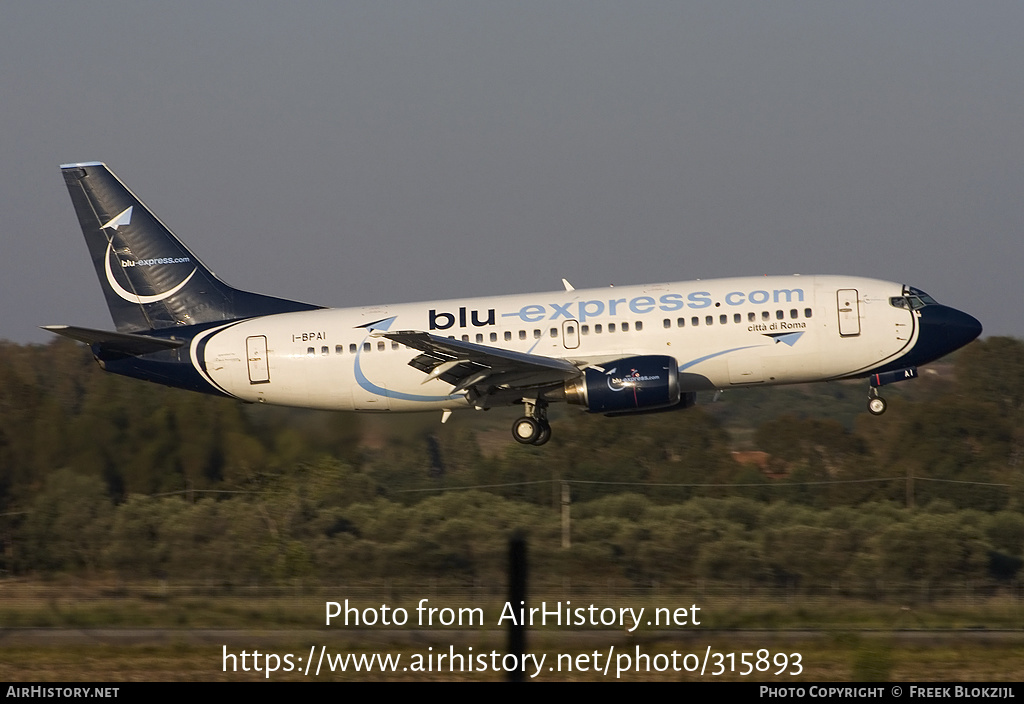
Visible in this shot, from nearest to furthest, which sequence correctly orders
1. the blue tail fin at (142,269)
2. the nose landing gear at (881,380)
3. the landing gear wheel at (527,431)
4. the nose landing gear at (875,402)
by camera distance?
the nose landing gear at (881,380)
the nose landing gear at (875,402)
the landing gear wheel at (527,431)
the blue tail fin at (142,269)

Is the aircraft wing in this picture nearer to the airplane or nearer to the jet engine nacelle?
the airplane

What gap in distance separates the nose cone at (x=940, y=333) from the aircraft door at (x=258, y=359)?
17.1m

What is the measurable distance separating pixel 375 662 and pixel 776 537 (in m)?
19.5

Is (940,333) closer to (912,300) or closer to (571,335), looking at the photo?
(912,300)

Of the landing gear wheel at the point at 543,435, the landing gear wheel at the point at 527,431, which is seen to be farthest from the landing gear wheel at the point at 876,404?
the landing gear wheel at the point at 527,431

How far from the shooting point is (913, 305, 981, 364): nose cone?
30.3m

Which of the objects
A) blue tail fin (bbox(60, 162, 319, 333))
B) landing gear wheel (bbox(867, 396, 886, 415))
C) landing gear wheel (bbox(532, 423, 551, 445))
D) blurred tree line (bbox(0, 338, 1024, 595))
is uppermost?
blue tail fin (bbox(60, 162, 319, 333))

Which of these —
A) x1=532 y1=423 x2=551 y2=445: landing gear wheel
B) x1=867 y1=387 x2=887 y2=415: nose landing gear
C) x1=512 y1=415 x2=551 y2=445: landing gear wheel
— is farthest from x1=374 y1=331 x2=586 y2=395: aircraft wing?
x1=867 y1=387 x2=887 y2=415: nose landing gear

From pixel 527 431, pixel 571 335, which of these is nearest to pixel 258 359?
pixel 527 431

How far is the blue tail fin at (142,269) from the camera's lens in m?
34.0

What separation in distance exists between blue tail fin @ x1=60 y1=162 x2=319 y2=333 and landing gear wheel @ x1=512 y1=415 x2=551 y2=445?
6.98 metres

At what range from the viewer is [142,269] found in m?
34.8

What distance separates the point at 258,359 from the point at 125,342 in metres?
3.59

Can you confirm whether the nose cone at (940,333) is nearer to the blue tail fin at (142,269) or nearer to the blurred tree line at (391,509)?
the blurred tree line at (391,509)
